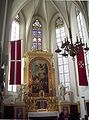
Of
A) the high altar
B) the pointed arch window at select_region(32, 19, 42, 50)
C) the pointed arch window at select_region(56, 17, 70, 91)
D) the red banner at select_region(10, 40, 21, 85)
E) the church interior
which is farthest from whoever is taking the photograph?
the pointed arch window at select_region(32, 19, 42, 50)

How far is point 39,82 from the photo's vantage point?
15.7 meters

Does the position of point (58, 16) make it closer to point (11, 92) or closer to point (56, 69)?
point (56, 69)

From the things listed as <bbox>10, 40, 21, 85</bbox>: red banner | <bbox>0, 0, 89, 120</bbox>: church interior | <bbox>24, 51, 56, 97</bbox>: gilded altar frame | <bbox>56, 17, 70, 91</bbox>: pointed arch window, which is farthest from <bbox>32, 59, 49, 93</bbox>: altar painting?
<bbox>10, 40, 21, 85</bbox>: red banner

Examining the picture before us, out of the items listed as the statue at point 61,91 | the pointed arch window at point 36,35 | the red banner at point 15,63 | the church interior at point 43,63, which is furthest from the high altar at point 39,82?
the red banner at point 15,63

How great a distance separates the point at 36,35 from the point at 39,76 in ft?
17.0

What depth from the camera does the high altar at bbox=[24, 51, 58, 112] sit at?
47.9 feet

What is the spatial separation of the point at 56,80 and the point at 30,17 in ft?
24.3

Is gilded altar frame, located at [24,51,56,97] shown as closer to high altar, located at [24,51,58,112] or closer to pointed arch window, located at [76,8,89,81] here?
high altar, located at [24,51,58,112]

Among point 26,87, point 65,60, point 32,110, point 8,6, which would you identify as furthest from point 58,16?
point 32,110

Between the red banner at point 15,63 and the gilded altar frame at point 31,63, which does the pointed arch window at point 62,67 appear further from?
the red banner at point 15,63

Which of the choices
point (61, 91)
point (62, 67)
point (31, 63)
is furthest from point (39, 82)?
point (62, 67)

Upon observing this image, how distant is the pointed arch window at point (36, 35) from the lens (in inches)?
731

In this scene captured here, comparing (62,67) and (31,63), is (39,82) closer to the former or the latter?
(31,63)

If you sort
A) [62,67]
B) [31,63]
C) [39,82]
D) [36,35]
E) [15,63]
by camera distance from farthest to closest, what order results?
[36,35] < [62,67] < [31,63] < [39,82] < [15,63]
